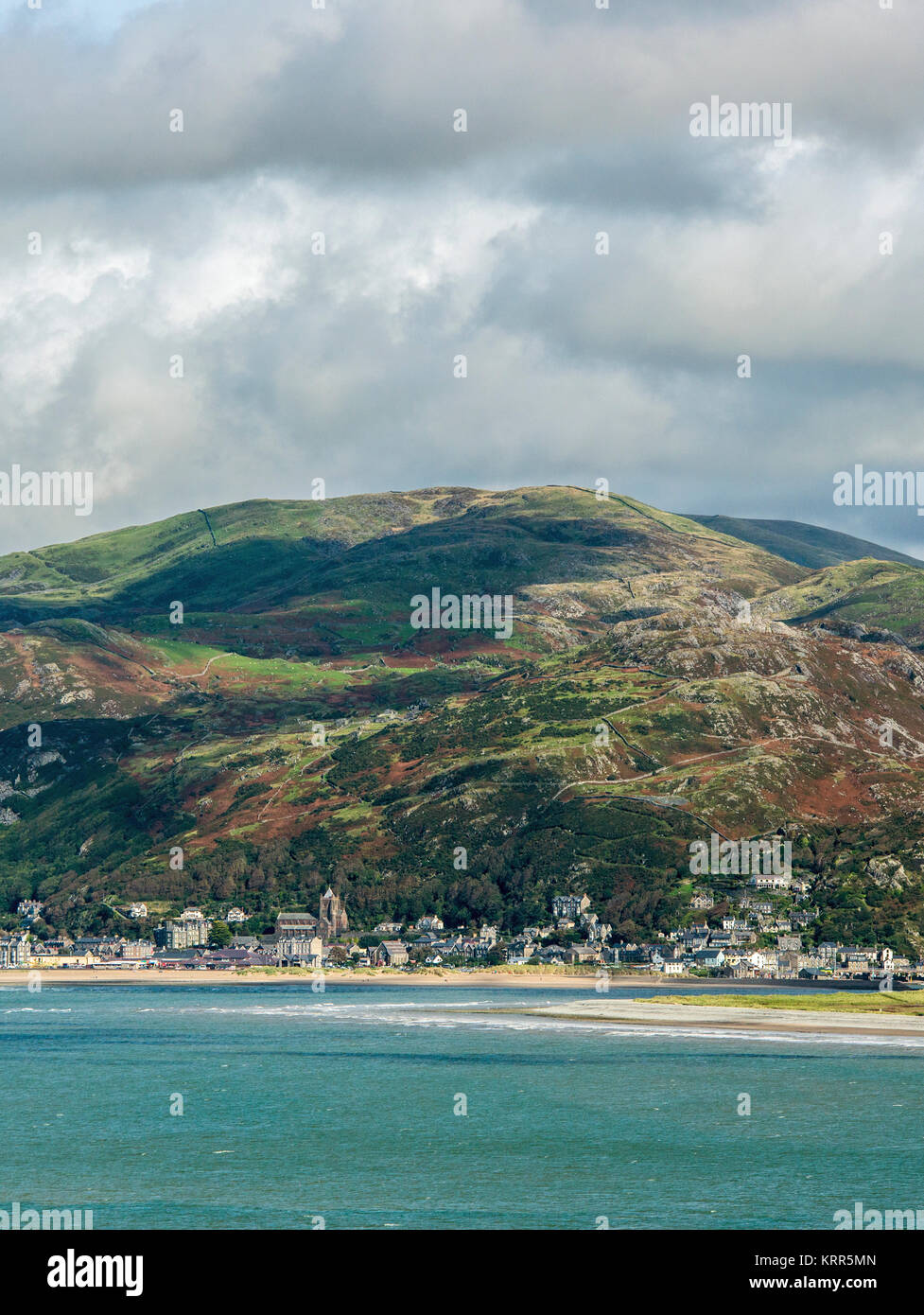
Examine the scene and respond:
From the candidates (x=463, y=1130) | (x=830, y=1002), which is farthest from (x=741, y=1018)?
(x=463, y=1130)

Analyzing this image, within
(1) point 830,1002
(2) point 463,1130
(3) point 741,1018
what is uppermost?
(2) point 463,1130

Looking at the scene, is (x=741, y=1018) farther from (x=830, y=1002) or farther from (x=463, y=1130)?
(x=463, y=1130)

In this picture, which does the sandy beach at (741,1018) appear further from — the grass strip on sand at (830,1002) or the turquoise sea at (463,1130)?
the turquoise sea at (463,1130)

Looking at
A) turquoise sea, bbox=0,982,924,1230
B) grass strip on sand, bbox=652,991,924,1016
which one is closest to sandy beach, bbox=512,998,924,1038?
grass strip on sand, bbox=652,991,924,1016
